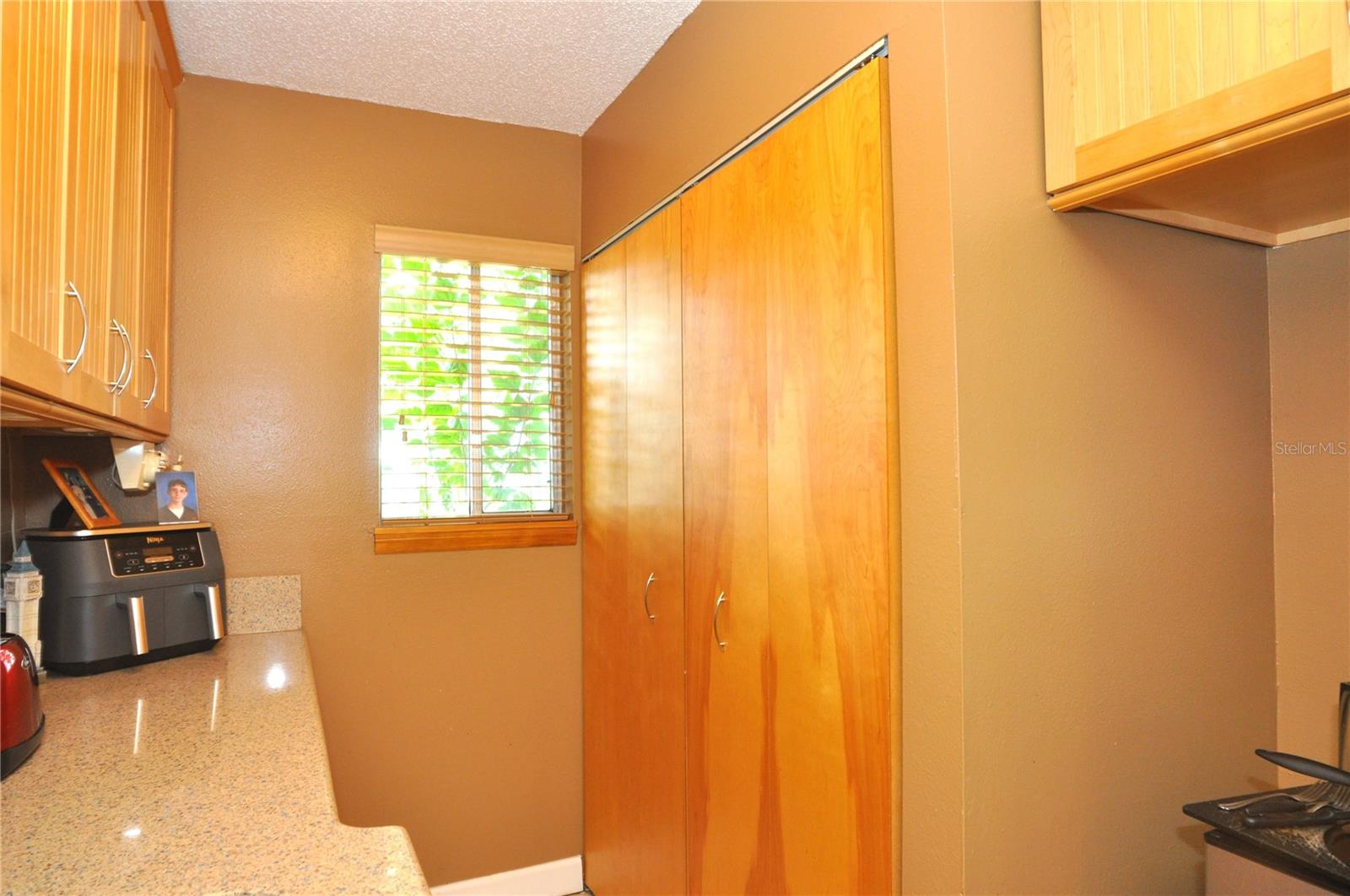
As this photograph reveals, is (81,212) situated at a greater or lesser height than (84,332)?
greater

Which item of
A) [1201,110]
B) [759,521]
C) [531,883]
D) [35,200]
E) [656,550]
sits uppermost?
[1201,110]

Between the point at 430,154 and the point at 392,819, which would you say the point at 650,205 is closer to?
the point at 430,154

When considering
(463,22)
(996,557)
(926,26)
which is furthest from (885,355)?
(463,22)

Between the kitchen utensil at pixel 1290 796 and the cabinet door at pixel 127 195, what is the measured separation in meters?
2.08

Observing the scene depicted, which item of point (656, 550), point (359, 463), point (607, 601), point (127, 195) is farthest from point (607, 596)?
point (127, 195)

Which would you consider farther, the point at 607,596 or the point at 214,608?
the point at 607,596

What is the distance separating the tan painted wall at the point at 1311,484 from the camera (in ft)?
4.94

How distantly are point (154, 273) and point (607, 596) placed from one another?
1.58 m

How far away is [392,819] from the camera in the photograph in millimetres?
2670

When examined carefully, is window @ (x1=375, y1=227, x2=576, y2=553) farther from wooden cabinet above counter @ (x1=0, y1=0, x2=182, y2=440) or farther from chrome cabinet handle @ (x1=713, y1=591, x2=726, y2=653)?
chrome cabinet handle @ (x1=713, y1=591, x2=726, y2=653)

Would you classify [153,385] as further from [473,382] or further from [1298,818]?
[1298,818]

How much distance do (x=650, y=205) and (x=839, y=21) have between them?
0.93 metres

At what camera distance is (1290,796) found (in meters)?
1.27

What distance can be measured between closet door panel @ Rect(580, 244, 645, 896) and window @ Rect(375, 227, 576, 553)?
6.2 inches
